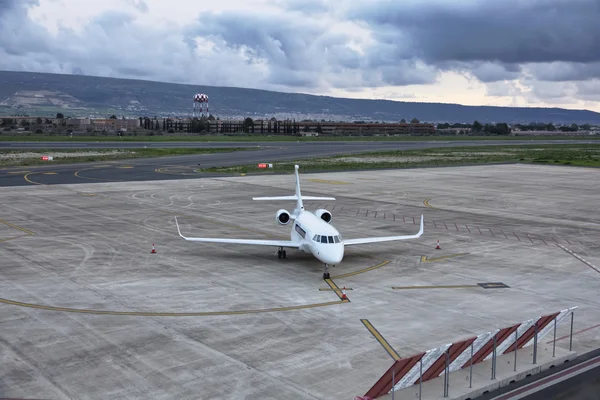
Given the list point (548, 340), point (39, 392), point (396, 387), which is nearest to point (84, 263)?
point (39, 392)

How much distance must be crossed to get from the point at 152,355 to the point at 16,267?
48.3 ft

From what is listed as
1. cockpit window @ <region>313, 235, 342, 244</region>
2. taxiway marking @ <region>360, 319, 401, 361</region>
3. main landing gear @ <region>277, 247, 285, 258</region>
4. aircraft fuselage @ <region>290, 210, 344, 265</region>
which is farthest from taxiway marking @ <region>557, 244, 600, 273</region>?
main landing gear @ <region>277, 247, 285, 258</region>

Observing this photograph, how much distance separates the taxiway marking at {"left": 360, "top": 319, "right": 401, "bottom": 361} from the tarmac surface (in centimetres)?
18

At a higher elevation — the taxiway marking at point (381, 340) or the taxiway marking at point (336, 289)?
the taxiway marking at point (336, 289)

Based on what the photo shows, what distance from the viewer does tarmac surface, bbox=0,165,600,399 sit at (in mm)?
17969

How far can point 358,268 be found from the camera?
30.9 metres

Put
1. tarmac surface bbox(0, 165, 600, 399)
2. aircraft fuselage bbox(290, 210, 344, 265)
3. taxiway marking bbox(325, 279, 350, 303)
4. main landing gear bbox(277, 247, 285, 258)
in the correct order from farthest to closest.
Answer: main landing gear bbox(277, 247, 285, 258) < aircraft fuselage bbox(290, 210, 344, 265) < taxiway marking bbox(325, 279, 350, 303) < tarmac surface bbox(0, 165, 600, 399)

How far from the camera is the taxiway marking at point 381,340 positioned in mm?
19430

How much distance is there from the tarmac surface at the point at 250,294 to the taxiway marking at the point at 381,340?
0.60ft

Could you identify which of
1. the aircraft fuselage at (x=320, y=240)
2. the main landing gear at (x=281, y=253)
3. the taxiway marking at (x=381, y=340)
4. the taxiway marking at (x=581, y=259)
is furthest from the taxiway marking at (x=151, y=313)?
the taxiway marking at (x=581, y=259)

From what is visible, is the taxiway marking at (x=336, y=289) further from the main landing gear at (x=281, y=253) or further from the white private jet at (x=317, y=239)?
the main landing gear at (x=281, y=253)

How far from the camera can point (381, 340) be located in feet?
67.8

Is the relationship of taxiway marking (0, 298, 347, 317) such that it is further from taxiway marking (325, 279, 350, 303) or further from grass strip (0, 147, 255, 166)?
grass strip (0, 147, 255, 166)

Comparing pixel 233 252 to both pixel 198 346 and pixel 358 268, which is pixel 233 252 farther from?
pixel 198 346
